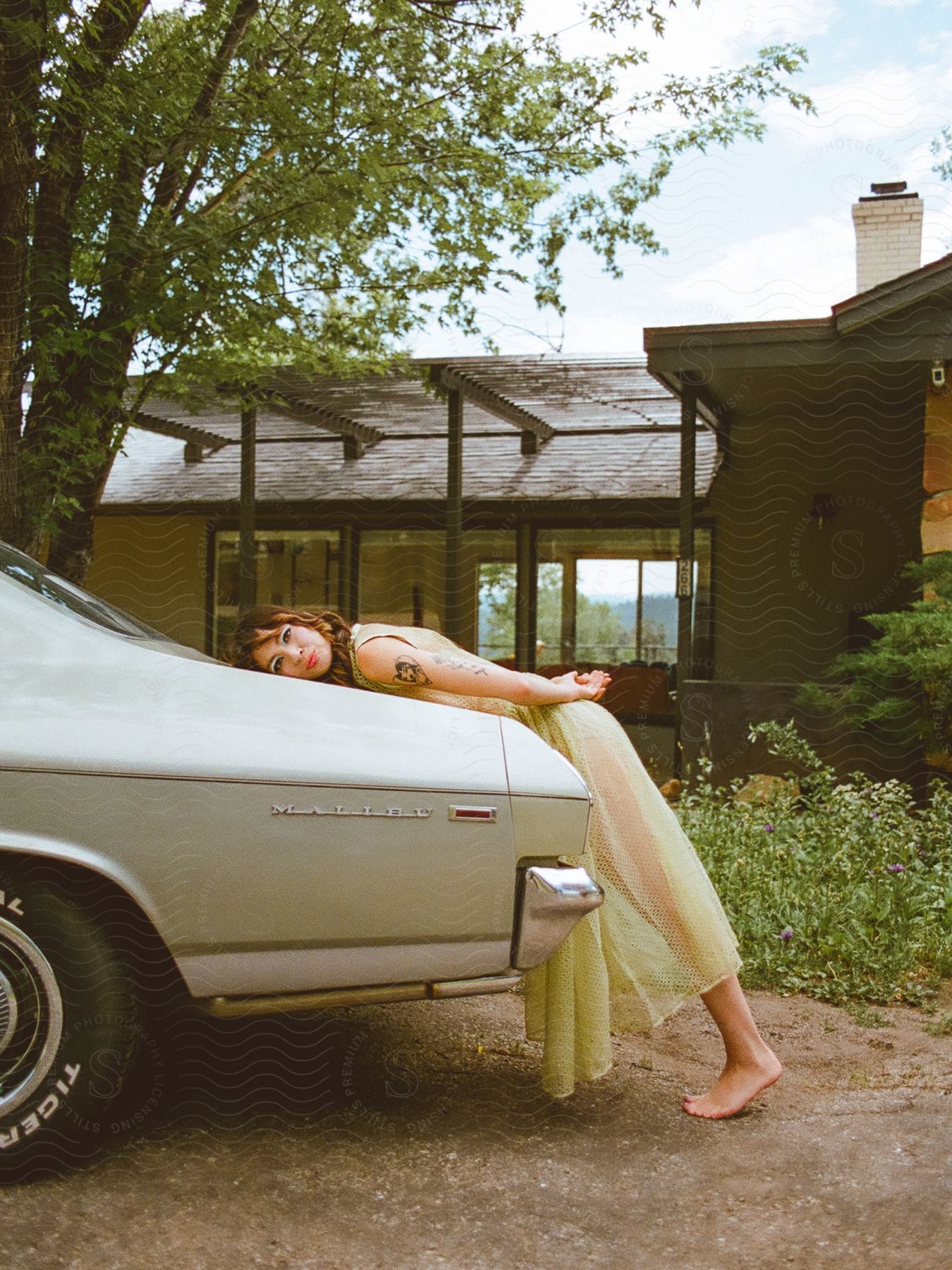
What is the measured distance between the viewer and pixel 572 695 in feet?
10.5

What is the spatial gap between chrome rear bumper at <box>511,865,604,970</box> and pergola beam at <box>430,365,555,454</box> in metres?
7.24

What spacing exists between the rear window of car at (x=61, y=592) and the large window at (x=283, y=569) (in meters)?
11.2

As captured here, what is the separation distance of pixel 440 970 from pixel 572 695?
2.71 feet

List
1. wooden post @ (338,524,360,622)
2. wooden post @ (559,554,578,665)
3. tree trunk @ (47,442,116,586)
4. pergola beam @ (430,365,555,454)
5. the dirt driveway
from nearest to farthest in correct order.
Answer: the dirt driveway, tree trunk @ (47,442,116,586), pergola beam @ (430,365,555,454), wooden post @ (559,554,578,665), wooden post @ (338,524,360,622)

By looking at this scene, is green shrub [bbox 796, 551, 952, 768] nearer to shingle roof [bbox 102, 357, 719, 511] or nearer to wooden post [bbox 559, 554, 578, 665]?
shingle roof [bbox 102, 357, 719, 511]

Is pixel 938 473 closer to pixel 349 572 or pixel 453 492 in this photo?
pixel 453 492

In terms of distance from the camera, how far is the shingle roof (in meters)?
10.7

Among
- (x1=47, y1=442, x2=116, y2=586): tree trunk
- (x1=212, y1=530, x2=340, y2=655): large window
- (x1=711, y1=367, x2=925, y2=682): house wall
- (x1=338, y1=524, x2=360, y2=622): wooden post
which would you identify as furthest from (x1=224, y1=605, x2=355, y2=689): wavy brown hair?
(x1=212, y1=530, x2=340, y2=655): large window

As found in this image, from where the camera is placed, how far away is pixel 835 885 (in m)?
5.05

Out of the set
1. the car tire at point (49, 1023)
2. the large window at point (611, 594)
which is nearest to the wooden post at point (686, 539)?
the large window at point (611, 594)

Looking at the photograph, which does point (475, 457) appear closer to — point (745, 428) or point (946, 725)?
point (745, 428)

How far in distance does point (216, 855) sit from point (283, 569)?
40.1ft

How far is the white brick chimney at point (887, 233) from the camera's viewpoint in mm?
11094

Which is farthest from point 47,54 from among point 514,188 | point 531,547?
point 531,547
